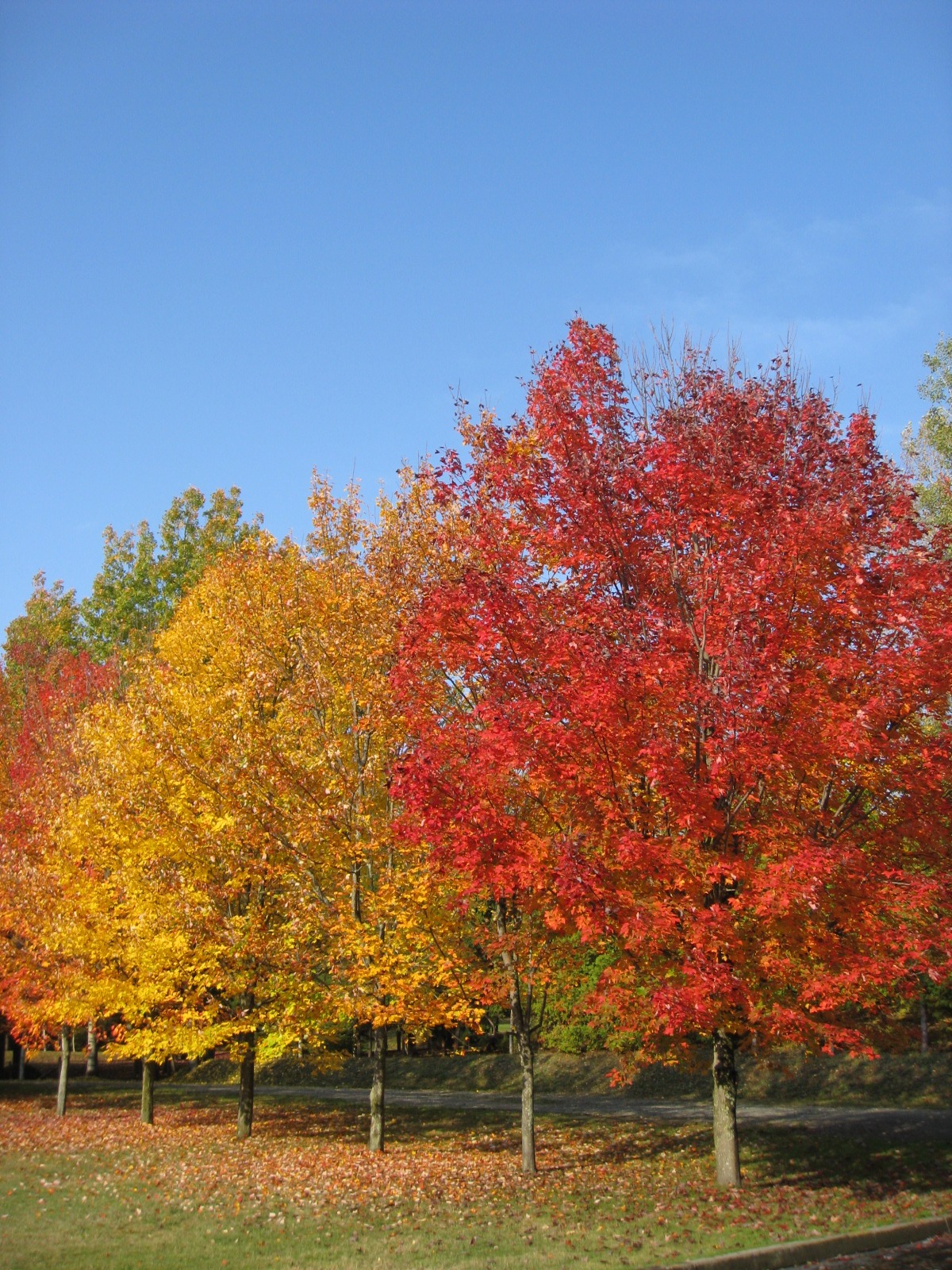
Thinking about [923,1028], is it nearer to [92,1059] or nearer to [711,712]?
[711,712]

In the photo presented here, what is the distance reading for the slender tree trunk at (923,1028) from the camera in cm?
2159

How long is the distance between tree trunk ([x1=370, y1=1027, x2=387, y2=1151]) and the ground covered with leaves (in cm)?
26

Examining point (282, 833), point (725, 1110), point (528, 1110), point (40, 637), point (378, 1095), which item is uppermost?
point (40, 637)

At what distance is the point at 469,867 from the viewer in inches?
379

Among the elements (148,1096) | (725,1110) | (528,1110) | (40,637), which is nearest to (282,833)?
(528,1110)

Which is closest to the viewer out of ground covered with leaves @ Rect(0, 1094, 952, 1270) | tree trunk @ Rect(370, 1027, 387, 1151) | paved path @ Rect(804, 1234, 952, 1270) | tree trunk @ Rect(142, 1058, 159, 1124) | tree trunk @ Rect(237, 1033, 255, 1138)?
paved path @ Rect(804, 1234, 952, 1270)

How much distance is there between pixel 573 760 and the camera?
9.73 meters

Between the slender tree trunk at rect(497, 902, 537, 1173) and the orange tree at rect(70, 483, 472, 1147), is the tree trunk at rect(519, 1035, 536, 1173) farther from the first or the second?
the orange tree at rect(70, 483, 472, 1147)

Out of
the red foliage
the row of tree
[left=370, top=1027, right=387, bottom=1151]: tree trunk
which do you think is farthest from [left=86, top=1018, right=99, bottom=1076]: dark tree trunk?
the red foliage

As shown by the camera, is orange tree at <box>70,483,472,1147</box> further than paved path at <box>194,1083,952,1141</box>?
No

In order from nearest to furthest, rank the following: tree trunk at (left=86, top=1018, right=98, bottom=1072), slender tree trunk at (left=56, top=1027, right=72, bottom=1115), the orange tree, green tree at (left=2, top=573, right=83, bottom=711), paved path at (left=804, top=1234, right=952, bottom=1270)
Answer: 1. paved path at (left=804, top=1234, right=952, bottom=1270)
2. the orange tree
3. slender tree trunk at (left=56, top=1027, right=72, bottom=1115)
4. tree trunk at (left=86, top=1018, right=98, bottom=1072)
5. green tree at (left=2, top=573, right=83, bottom=711)

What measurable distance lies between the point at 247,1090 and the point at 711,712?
498 inches

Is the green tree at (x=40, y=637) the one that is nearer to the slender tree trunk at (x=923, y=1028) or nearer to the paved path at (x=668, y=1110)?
the paved path at (x=668, y=1110)

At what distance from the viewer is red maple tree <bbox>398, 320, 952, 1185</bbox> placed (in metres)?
8.95
